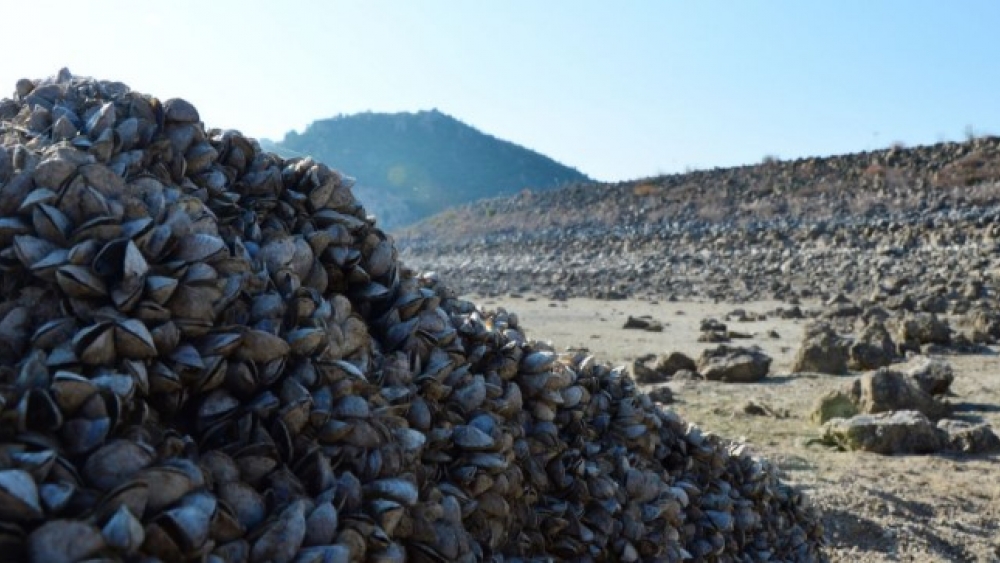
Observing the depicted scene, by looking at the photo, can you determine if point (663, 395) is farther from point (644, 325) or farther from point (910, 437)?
point (644, 325)

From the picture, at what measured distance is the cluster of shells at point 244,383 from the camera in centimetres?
143

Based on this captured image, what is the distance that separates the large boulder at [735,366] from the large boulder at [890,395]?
1950mm

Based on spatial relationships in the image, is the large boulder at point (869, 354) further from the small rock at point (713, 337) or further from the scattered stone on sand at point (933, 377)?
the small rock at point (713, 337)

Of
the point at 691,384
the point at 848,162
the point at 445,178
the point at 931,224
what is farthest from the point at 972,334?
the point at 445,178

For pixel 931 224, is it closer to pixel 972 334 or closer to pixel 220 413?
pixel 972 334

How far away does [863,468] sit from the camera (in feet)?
22.1

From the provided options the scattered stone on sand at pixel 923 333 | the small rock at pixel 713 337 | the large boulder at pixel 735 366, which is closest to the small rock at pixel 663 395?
the large boulder at pixel 735 366

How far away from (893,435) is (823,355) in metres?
3.60

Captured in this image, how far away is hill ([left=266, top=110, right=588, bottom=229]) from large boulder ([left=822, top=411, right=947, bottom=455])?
80.6 metres

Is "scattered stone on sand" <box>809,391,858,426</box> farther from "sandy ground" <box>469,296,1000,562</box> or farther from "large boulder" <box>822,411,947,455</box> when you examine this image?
"large boulder" <box>822,411,947,455</box>

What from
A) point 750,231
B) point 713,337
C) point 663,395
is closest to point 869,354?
point 663,395

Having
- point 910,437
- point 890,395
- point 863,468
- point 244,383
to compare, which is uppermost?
point 244,383

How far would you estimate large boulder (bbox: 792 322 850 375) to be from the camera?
10797 mm

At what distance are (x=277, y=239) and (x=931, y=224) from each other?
26.8 metres
